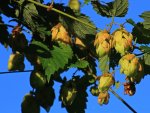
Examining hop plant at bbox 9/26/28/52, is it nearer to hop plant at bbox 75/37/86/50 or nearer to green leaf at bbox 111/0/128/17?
hop plant at bbox 75/37/86/50

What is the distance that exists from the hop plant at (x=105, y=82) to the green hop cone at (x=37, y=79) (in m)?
0.24

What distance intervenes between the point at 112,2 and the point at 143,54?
0.95 feet

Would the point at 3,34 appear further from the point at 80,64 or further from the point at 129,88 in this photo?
the point at 129,88

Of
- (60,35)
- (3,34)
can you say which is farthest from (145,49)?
(3,34)

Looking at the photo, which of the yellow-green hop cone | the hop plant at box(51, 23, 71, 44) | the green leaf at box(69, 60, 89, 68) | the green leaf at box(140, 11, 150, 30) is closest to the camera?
the yellow-green hop cone

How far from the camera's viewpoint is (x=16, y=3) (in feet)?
10.3

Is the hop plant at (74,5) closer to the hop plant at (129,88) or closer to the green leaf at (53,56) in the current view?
the green leaf at (53,56)

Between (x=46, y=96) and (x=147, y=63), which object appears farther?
(x=147, y=63)

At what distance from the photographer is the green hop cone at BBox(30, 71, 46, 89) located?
292cm

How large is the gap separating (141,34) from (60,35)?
45 cm

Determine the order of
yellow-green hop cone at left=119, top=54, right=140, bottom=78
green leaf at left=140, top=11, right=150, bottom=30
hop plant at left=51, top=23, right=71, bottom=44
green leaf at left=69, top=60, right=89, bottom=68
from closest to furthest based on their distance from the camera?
1. yellow-green hop cone at left=119, top=54, right=140, bottom=78
2. hop plant at left=51, top=23, right=71, bottom=44
3. green leaf at left=69, top=60, right=89, bottom=68
4. green leaf at left=140, top=11, right=150, bottom=30

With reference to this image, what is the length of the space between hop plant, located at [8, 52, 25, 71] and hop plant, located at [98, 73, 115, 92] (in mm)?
367

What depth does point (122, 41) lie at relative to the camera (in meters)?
2.83

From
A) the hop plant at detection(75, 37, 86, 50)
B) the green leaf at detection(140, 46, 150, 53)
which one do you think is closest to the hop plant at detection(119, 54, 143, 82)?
the green leaf at detection(140, 46, 150, 53)
